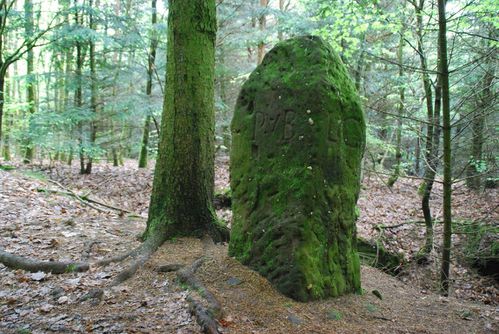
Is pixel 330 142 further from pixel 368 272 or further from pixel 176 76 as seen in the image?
pixel 368 272

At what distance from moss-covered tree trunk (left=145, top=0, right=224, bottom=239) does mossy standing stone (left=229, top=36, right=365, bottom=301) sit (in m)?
0.96

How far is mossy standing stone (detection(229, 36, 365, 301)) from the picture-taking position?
4140 millimetres

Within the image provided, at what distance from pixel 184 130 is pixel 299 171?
2092 mm

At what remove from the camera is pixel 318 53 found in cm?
450

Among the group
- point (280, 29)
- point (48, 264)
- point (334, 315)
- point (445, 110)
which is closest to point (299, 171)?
point (334, 315)

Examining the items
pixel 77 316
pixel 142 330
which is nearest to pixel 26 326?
pixel 77 316

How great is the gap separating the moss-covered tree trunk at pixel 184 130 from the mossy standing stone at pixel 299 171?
37.8 inches

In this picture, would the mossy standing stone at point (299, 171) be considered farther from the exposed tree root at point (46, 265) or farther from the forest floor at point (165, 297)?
the exposed tree root at point (46, 265)

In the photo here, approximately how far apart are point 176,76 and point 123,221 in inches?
144

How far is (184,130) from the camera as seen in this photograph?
5.50m

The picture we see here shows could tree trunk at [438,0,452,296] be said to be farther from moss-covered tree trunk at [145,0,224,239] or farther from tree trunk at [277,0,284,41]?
tree trunk at [277,0,284,41]

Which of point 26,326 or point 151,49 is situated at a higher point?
point 151,49

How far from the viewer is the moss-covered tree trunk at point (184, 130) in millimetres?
5488

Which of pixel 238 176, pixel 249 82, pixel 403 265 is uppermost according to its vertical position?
pixel 249 82
